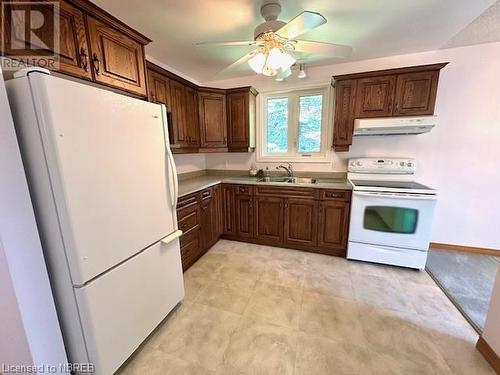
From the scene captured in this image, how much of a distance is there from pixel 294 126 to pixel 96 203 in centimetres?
280

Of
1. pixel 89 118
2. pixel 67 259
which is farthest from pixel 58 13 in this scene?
pixel 67 259

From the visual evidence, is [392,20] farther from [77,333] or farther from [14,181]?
[77,333]

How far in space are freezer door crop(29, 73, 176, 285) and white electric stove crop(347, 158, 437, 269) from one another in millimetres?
2150

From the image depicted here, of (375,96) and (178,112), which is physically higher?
(375,96)

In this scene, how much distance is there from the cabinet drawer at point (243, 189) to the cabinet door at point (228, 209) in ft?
0.25

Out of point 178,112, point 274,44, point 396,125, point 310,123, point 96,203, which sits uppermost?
point 274,44

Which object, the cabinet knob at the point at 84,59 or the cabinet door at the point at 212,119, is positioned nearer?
the cabinet knob at the point at 84,59

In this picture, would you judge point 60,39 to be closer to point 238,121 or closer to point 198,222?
point 198,222

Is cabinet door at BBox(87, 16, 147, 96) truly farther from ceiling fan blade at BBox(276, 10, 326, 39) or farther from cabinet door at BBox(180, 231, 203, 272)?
cabinet door at BBox(180, 231, 203, 272)

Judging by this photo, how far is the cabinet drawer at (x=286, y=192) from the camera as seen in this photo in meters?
2.65

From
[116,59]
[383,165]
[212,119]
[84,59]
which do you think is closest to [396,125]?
[383,165]

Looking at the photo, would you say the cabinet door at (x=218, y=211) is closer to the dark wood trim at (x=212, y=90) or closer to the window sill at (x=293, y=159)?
the window sill at (x=293, y=159)

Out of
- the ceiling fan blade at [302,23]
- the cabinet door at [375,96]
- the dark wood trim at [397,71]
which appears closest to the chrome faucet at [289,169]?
the cabinet door at [375,96]

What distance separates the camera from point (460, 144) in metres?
2.60
